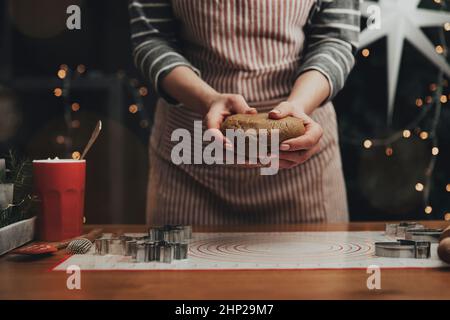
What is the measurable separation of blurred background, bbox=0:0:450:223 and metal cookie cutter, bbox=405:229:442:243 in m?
1.41

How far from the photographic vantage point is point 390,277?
0.73 m

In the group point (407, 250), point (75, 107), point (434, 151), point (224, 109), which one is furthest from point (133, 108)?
point (407, 250)

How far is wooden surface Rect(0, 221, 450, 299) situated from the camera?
2.14ft

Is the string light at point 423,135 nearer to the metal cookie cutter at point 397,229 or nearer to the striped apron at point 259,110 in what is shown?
the striped apron at point 259,110

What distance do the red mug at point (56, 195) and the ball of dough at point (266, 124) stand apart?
11.1 inches

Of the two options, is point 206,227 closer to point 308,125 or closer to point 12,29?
point 308,125

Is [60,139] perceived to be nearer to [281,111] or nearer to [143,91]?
[143,91]

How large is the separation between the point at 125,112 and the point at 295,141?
1.63m

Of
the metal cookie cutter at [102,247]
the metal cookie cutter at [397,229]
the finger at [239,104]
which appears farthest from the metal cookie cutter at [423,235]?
the metal cookie cutter at [102,247]

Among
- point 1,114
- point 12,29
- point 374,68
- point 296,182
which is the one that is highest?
point 12,29

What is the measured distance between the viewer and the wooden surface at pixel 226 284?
652 millimetres
